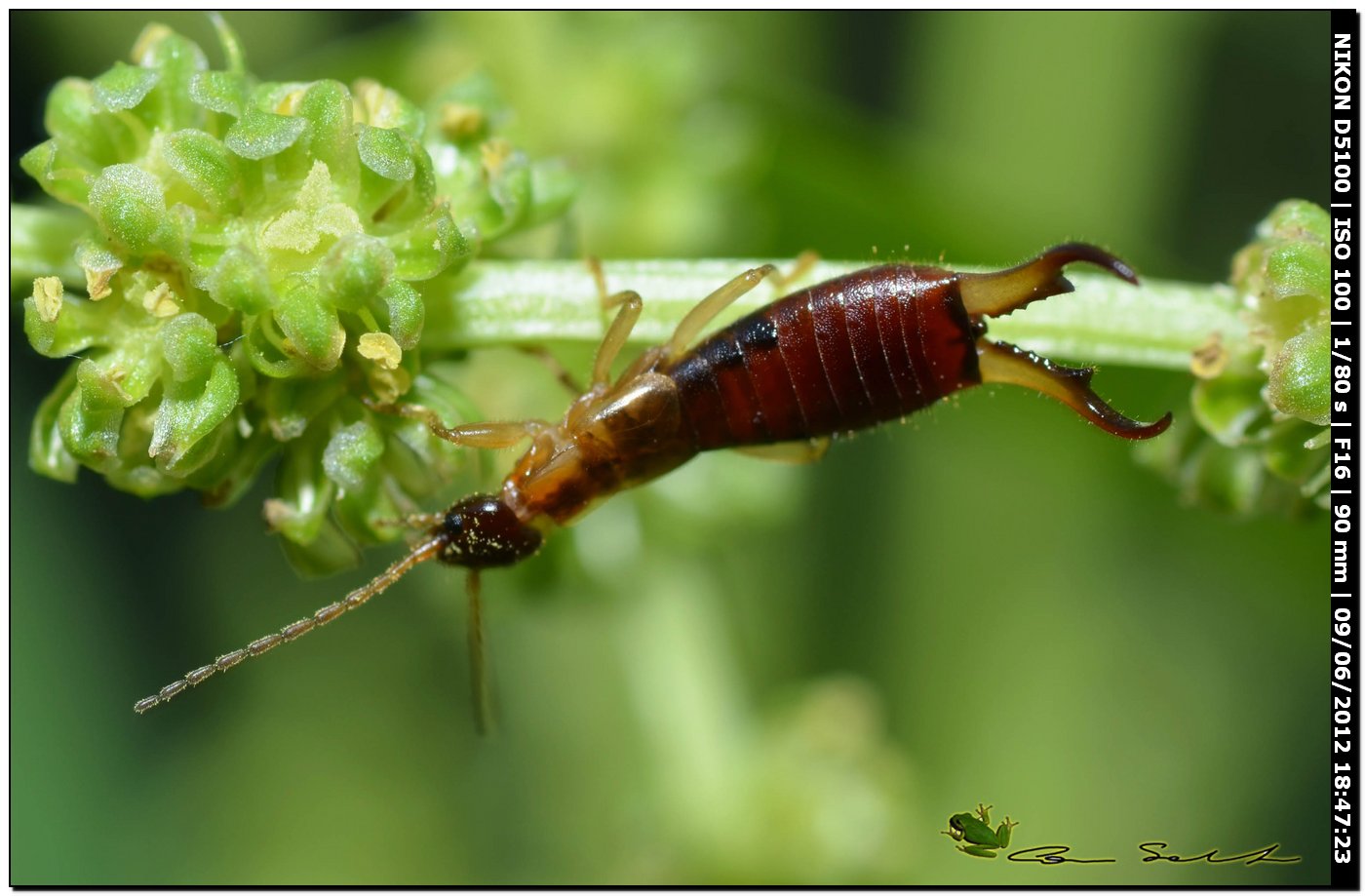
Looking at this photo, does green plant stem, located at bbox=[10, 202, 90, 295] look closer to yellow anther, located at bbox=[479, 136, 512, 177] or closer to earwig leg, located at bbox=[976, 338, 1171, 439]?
yellow anther, located at bbox=[479, 136, 512, 177]

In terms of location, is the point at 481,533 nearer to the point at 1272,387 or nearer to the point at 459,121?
the point at 459,121

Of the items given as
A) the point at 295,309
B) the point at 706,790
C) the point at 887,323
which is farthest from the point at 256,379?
the point at 706,790

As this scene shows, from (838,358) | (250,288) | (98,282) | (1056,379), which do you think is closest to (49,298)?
(98,282)

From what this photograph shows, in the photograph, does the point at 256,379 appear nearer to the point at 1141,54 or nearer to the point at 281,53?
the point at 281,53

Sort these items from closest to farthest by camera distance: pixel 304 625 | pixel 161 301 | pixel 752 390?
A: pixel 161 301, pixel 752 390, pixel 304 625

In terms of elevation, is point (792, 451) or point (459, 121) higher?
point (459, 121)
